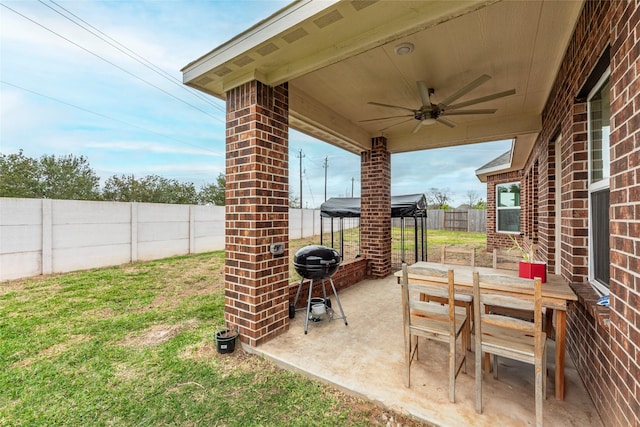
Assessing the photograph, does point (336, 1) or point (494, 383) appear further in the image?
point (494, 383)

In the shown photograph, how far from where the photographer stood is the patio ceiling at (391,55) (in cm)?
195

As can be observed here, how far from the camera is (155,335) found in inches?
122

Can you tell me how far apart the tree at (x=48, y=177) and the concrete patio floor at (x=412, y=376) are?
13.2m

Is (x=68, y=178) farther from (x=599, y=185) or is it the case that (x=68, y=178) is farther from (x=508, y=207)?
(x=508, y=207)

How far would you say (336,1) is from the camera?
5.82 ft

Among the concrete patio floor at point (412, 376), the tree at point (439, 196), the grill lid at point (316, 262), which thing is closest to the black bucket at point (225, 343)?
the concrete patio floor at point (412, 376)

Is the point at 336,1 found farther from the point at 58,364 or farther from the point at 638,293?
the point at 58,364

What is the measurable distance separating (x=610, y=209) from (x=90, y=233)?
932 cm

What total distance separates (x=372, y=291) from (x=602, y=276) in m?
3.06

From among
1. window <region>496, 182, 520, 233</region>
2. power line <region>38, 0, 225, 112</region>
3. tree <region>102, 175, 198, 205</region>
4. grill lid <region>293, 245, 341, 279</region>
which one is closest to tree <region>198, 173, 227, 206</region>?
tree <region>102, 175, 198, 205</region>

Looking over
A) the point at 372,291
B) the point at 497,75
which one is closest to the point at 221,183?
the point at 372,291

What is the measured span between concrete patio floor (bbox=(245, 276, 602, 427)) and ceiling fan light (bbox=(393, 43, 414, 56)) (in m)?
3.08

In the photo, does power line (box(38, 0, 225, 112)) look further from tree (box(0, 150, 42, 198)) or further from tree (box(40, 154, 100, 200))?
tree (box(0, 150, 42, 198))

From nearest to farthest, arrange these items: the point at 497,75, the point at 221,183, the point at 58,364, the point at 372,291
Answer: the point at 58,364
the point at 497,75
the point at 372,291
the point at 221,183
